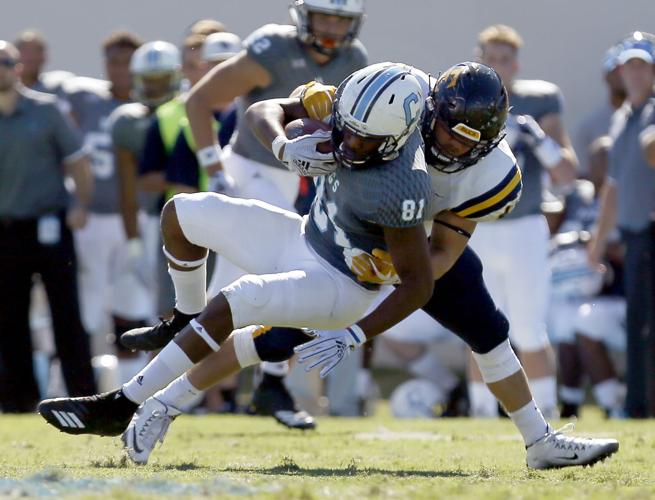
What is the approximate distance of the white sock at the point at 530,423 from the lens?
212 inches

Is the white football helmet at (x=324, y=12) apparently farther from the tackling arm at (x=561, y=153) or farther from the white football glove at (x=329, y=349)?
the white football glove at (x=329, y=349)

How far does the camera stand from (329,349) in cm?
477

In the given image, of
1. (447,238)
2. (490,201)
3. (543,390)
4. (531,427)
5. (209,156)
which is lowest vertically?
(543,390)

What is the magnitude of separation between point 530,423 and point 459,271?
616 mm

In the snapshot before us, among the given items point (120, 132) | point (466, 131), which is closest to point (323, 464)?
A: point (466, 131)

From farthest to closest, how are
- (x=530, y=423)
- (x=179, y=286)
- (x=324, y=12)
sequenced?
(x=324, y=12), (x=179, y=286), (x=530, y=423)

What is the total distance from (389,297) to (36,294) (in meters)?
6.18

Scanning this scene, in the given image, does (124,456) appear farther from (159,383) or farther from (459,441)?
(459,441)


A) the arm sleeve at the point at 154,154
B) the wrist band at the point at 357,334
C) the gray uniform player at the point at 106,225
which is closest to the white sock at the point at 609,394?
the gray uniform player at the point at 106,225

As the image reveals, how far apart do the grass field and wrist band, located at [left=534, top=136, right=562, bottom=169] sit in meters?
1.43

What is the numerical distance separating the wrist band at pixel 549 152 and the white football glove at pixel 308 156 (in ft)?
10.5

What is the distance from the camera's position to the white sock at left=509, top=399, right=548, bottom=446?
539 centimetres

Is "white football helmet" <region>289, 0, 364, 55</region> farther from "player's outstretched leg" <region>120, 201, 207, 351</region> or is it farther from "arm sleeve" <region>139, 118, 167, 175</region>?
"arm sleeve" <region>139, 118, 167, 175</region>

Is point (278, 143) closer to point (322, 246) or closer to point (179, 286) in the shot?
point (322, 246)
